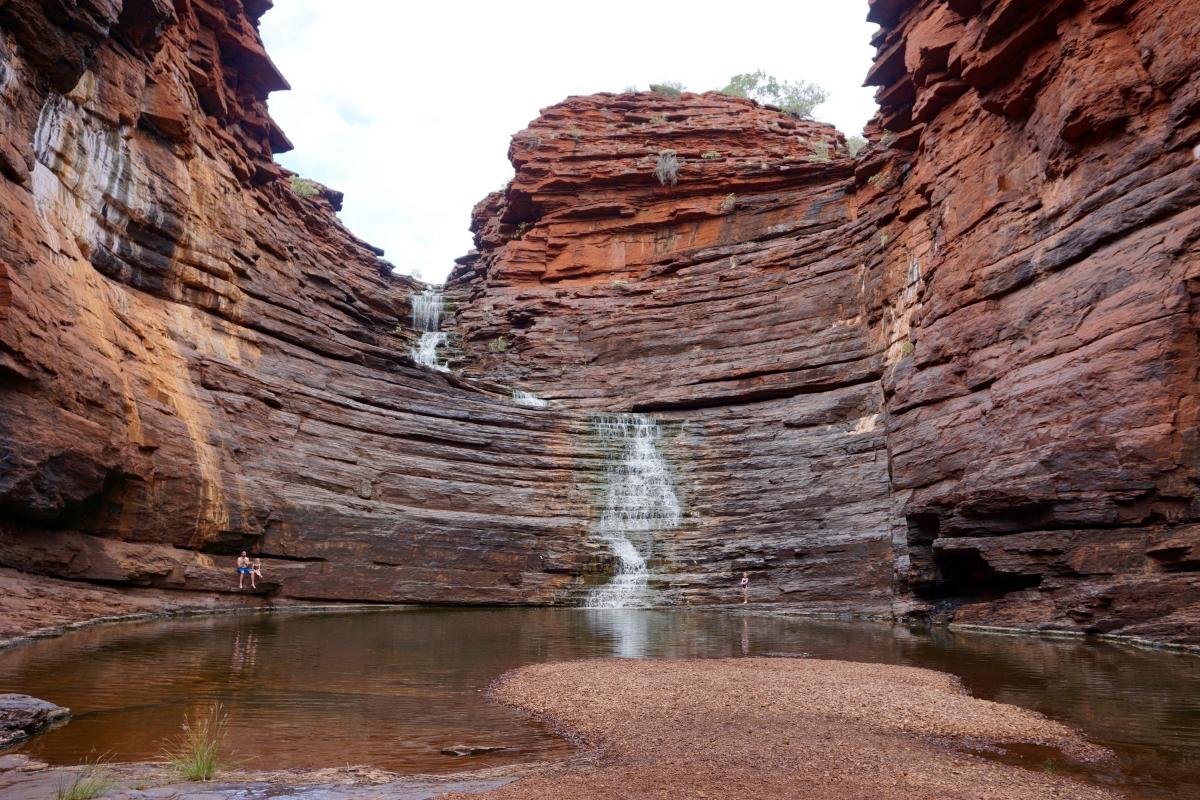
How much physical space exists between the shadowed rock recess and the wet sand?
29.6 feet

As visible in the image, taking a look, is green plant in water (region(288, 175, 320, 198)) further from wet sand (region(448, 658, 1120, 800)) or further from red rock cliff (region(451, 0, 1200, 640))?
wet sand (region(448, 658, 1120, 800))

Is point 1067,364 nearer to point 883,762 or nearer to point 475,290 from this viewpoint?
point 883,762

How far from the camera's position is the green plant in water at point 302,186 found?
42.4 meters

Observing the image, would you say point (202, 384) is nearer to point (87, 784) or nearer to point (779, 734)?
point (87, 784)

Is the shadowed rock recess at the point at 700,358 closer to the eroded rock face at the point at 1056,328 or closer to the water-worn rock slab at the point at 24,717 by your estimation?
the eroded rock face at the point at 1056,328

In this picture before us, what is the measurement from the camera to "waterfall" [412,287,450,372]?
4031 cm

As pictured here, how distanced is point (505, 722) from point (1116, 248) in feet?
58.6

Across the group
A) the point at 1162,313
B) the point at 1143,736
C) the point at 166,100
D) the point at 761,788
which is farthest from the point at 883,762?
the point at 166,100

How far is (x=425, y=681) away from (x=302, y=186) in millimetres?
38058

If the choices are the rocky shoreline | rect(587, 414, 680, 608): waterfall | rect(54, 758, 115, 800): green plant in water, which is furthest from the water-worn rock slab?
rect(587, 414, 680, 608): waterfall

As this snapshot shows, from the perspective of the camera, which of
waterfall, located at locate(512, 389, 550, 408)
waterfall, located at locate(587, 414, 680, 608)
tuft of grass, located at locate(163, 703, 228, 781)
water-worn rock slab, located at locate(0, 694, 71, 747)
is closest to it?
tuft of grass, located at locate(163, 703, 228, 781)

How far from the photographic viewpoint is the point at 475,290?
148 feet

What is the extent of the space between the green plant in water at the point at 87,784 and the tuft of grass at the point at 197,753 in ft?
1.55

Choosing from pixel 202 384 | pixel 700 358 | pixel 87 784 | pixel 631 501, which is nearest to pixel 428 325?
pixel 700 358
